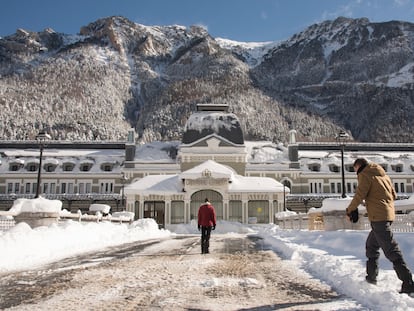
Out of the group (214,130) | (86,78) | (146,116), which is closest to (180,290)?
(214,130)

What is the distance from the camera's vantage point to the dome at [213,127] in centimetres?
5497

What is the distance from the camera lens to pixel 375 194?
→ 5.98 m

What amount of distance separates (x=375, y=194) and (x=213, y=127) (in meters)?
50.1

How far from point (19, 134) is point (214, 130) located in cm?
7285

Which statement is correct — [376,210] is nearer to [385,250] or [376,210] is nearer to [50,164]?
[385,250]

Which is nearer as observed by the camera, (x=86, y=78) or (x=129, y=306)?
(x=129, y=306)

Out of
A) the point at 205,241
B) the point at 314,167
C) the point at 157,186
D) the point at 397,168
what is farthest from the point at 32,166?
the point at 397,168

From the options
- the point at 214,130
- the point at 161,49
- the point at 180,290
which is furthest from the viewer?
the point at 161,49

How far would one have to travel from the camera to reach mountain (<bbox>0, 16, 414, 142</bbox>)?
123 meters

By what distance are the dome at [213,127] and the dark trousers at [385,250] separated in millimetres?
48648

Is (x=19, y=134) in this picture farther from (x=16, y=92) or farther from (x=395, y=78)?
(x=395, y=78)

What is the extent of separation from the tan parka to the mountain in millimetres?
103976

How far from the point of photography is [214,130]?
55.5 meters

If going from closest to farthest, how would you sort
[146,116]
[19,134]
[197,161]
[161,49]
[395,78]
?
[197,161] → [19,134] → [146,116] → [395,78] → [161,49]
